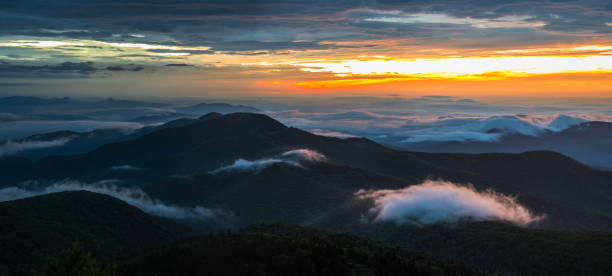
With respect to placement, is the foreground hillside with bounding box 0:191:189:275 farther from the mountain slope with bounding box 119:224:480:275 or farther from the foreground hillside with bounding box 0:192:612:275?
the mountain slope with bounding box 119:224:480:275

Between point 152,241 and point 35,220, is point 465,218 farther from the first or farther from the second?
point 35,220

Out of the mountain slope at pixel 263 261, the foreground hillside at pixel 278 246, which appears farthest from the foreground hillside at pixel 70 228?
the mountain slope at pixel 263 261

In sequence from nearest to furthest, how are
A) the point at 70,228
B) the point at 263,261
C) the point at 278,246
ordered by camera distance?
the point at 263,261
the point at 278,246
the point at 70,228

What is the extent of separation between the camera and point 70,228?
148375 mm

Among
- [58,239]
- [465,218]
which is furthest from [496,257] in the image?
[58,239]

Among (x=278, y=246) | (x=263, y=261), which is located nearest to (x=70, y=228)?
(x=278, y=246)

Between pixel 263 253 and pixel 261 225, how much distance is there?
76822 millimetres

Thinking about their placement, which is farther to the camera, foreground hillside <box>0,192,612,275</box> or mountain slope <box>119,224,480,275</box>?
foreground hillside <box>0,192,612,275</box>

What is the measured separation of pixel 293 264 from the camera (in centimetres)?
6850

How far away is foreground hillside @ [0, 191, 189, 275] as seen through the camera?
12269 cm

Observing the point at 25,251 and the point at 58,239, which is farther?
the point at 58,239

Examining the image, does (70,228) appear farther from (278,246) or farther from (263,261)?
(263,261)

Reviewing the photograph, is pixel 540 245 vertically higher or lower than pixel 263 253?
lower

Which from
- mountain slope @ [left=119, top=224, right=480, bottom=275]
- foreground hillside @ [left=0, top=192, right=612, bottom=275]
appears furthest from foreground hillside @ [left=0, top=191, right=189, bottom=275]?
mountain slope @ [left=119, top=224, right=480, bottom=275]
